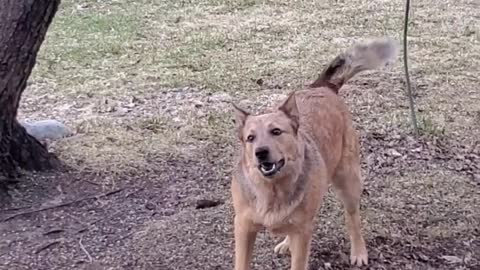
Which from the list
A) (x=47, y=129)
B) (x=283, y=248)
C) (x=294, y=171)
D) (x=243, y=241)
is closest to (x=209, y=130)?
(x=47, y=129)

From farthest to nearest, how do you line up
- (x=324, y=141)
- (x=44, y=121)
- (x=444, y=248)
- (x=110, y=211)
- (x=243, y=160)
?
(x=44, y=121) < (x=110, y=211) < (x=444, y=248) < (x=324, y=141) < (x=243, y=160)

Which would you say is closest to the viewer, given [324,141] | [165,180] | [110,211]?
[324,141]

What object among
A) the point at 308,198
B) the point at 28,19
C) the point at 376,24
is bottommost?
the point at 376,24

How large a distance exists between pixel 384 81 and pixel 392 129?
135 cm

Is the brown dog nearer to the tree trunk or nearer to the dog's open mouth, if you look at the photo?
the dog's open mouth

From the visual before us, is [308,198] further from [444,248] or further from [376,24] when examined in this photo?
[376,24]

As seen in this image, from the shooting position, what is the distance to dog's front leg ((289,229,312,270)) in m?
4.11

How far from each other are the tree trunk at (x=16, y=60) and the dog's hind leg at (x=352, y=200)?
6.01ft

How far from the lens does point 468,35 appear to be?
9.70m

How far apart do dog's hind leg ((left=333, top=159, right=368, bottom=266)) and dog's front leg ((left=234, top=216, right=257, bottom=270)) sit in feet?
2.38

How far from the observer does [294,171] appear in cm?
404

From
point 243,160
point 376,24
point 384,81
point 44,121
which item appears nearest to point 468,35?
point 376,24

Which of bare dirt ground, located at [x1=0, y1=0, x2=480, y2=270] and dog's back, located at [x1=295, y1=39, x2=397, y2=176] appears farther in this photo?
bare dirt ground, located at [x1=0, y1=0, x2=480, y2=270]

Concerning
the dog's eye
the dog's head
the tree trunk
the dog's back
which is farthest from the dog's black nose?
the tree trunk
